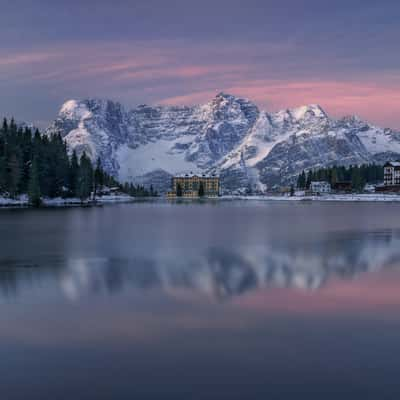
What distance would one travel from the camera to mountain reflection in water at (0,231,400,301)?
26641 mm

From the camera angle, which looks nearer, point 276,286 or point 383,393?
point 383,393

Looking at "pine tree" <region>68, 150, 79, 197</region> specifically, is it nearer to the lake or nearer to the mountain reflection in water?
the mountain reflection in water

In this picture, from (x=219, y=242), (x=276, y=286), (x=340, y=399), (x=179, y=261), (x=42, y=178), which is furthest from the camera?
(x=42, y=178)

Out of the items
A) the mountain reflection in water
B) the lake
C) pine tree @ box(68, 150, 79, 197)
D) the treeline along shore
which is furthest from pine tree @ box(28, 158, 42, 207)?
the lake

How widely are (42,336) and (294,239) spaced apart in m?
37.9

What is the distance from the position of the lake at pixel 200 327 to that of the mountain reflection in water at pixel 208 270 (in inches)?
4.4

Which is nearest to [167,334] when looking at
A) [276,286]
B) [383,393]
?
[383,393]

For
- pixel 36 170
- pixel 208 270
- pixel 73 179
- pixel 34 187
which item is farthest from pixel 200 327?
pixel 73 179

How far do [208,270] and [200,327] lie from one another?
1295 cm

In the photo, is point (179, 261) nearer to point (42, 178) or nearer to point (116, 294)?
point (116, 294)

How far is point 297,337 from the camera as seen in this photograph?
17719mm

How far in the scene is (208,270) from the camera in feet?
105

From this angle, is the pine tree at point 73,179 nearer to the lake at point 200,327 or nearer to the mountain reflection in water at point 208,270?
the mountain reflection in water at point 208,270

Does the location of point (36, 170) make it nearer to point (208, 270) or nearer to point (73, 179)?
point (73, 179)
